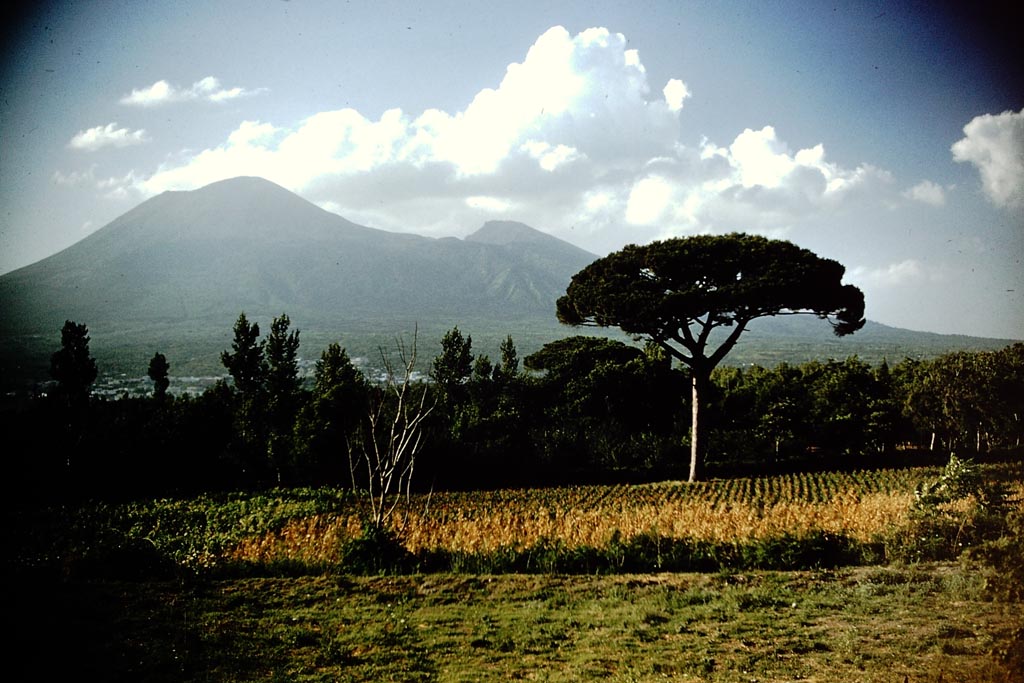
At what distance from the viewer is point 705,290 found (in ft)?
76.3

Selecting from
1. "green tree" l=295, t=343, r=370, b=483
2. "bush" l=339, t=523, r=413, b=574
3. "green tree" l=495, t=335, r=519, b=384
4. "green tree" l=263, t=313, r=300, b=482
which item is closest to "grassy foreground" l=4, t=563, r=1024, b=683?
"bush" l=339, t=523, r=413, b=574

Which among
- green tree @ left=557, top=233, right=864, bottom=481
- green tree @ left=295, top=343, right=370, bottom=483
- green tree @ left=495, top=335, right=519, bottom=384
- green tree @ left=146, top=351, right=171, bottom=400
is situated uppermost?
green tree @ left=557, top=233, right=864, bottom=481

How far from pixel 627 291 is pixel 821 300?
8.03 meters

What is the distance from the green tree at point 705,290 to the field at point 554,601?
12419mm

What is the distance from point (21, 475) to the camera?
21.8m

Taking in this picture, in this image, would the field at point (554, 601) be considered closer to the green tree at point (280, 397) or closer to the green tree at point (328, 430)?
the green tree at point (328, 430)

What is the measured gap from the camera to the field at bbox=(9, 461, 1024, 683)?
5125 millimetres

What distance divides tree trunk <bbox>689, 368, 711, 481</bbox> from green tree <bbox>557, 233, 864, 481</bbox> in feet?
0.15

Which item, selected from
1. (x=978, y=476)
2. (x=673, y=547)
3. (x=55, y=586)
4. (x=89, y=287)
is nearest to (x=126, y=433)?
(x=55, y=586)

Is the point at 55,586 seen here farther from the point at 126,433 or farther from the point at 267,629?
the point at 126,433

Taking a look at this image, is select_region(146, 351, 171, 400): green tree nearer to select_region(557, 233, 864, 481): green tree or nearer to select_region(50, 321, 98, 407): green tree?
select_region(50, 321, 98, 407): green tree

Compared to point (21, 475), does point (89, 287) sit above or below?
above

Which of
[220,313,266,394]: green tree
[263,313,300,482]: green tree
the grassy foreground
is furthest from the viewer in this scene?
[220,313,266,394]: green tree

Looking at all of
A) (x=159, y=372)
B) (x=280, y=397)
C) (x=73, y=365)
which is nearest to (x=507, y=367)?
(x=280, y=397)
